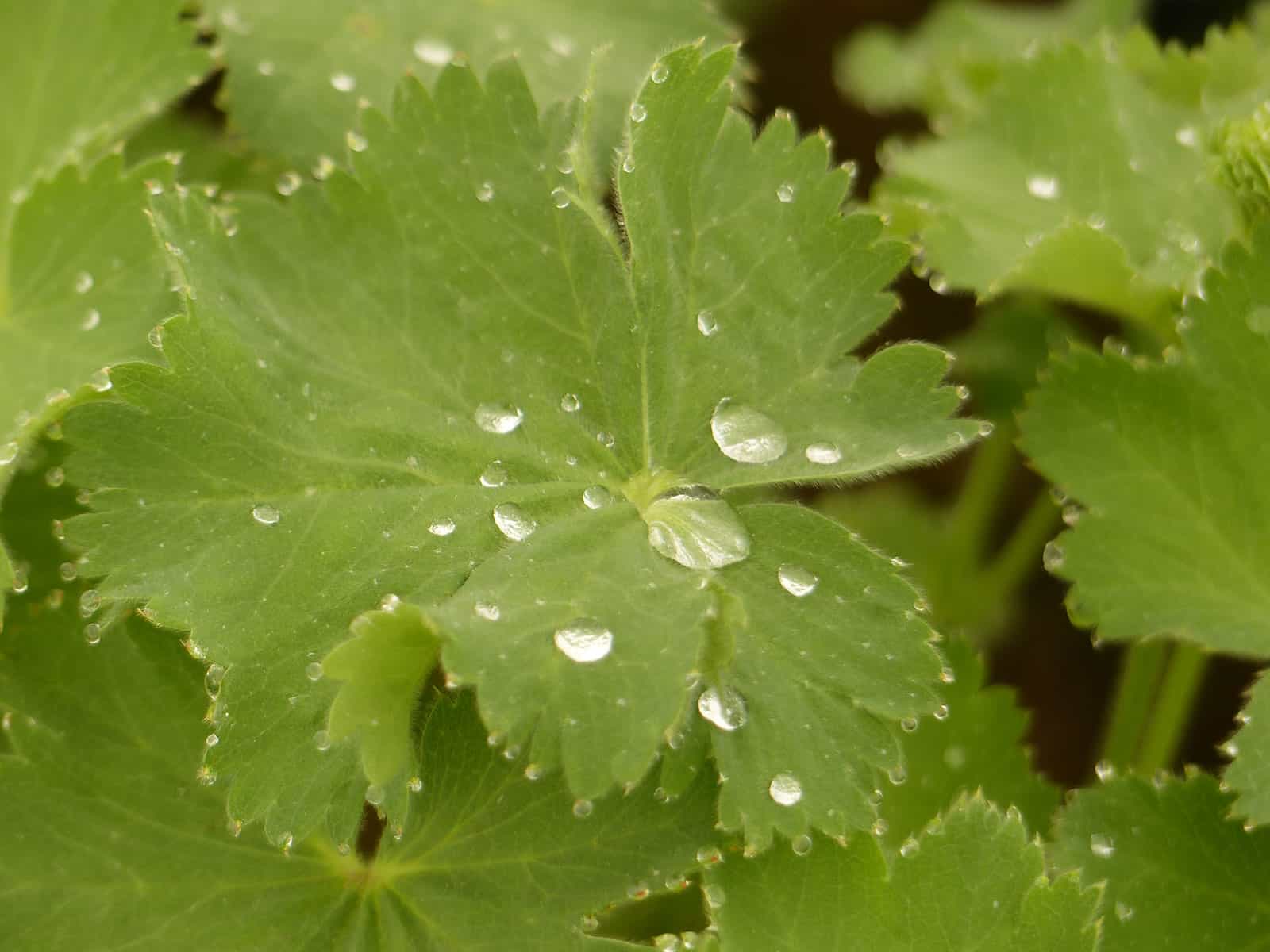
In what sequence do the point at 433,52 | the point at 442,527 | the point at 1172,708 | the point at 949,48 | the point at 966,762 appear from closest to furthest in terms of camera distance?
A: the point at 442,527, the point at 966,762, the point at 1172,708, the point at 433,52, the point at 949,48

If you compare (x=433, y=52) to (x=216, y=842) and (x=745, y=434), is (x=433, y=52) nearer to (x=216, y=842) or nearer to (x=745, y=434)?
(x=745, y=434)

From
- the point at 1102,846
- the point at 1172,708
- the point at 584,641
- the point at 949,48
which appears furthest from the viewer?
the point at 949,48

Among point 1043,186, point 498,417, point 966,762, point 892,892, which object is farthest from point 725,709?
point 1043,186

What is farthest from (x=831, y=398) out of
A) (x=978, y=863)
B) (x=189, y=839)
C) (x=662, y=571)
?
(x=189, y=839)

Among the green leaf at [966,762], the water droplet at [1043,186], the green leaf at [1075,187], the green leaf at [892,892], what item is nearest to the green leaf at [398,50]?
the green leaf at [1075,187]

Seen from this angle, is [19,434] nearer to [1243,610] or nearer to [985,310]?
[1243,610]

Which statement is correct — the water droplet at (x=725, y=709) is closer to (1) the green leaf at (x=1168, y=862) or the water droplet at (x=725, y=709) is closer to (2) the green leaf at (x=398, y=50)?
(1) the green leaf at (x=1168, y=862)

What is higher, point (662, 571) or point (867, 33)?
point (662, 571)
